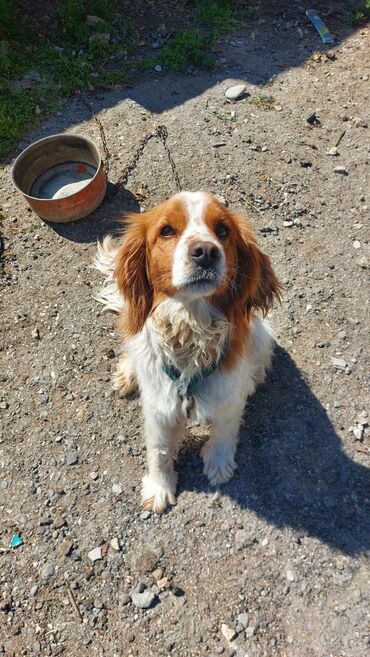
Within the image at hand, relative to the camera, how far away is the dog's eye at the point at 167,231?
2.42m

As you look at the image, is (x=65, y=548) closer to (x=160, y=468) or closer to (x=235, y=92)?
(x=160, y=468)

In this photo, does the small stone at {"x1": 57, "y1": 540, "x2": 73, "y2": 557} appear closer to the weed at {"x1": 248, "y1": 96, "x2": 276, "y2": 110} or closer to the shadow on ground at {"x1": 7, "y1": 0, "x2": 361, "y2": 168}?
the shadow on ground at {"x1": 7, "y1": 0, "x2": 361, "y2": 168}

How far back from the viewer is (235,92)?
5.79 metres

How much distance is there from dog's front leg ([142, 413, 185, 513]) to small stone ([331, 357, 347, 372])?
1409 millimetres

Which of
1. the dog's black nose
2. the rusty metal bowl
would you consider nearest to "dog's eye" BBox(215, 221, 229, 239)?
the dog's black nose

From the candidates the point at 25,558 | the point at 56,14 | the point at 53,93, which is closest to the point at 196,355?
the point at 25,558

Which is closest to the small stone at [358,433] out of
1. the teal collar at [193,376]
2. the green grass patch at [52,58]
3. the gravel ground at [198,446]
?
the gravel ground at [198,446]

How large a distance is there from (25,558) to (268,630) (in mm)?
1557

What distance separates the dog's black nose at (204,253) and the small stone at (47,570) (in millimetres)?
2178

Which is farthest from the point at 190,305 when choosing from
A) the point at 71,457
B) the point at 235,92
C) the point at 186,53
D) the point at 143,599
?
the point at 186,53

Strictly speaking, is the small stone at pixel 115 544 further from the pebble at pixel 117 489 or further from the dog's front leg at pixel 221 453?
the dog's front leg at pixel 221 453

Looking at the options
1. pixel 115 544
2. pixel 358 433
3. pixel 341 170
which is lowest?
pixel 115 544

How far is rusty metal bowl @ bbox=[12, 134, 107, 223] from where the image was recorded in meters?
4.49

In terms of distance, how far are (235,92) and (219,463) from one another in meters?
4.55
